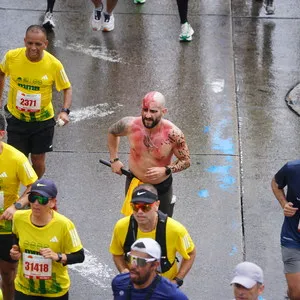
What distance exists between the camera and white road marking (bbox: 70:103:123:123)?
12.2m

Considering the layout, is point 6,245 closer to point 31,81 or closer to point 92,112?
point 31,81

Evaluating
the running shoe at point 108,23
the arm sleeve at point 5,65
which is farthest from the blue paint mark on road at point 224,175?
the running shoe at point 108,23

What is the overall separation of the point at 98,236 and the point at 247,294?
3309mm

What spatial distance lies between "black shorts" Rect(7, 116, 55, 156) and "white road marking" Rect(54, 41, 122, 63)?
3830 millimetres

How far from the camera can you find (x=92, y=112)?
485 inches

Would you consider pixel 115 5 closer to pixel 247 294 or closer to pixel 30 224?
pixel 30 224

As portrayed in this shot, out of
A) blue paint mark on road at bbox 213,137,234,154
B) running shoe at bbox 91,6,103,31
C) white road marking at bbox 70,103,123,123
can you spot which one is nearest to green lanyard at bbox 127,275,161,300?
blue paint mark on road at bbox 213,137,234,154

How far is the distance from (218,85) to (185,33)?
1430 millimetres

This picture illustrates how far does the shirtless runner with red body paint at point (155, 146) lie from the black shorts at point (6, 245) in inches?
50.1

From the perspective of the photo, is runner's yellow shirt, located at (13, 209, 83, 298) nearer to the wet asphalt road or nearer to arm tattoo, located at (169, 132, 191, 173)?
the wet asphalt road

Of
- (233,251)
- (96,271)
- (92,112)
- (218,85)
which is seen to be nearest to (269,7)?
(218,85)

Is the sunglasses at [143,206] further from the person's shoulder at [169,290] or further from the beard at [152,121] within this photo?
the beard at [152,121]

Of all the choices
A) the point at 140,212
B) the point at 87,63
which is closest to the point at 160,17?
the point at 87,63

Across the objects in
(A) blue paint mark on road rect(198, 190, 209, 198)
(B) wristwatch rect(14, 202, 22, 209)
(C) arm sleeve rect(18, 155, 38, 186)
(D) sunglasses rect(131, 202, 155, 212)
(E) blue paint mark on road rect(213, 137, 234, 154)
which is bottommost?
(A) blue paint mark on road rect(198, 190, 209, 198)
